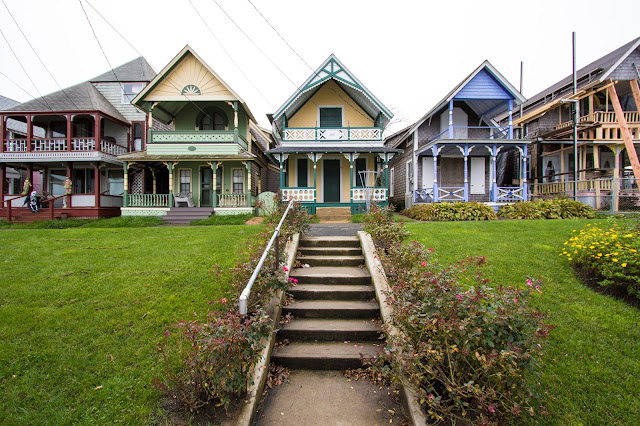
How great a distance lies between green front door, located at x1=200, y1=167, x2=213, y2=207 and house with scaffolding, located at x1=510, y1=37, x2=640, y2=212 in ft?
63.0

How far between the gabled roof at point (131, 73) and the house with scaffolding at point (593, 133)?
2517 centimetres

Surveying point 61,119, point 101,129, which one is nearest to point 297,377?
point 101,129

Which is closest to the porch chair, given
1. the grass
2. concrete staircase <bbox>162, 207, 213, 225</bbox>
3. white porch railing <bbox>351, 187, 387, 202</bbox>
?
concrete staircase <bbox>162, 207, 213, 225</bbox>

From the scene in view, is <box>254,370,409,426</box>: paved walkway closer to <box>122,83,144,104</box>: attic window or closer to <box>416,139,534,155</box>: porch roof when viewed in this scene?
<box>416,139,534,155</box>: porch roof

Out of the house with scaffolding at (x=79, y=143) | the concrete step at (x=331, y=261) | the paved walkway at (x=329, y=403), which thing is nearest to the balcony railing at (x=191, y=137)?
the house with scaffolding at (x=79, y=143)

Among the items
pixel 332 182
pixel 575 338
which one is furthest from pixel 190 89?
pixel 575 338

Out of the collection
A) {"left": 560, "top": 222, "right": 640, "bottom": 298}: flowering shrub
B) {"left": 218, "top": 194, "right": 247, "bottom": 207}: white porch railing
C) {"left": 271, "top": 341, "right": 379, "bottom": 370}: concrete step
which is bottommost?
{"left": 271, "top": 341, "right": 379, "bottom": 370}: concrete step

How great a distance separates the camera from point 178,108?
61.9ft

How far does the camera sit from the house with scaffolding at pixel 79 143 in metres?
17.9

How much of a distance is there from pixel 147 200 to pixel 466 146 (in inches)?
699

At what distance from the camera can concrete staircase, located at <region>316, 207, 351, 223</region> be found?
15522 mm

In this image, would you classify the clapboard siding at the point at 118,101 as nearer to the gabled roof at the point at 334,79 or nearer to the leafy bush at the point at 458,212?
the gabled roof at the point at 334,79

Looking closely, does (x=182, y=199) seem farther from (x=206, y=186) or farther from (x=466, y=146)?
(x=466, y=146)

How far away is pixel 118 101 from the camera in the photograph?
20359 millimetres
